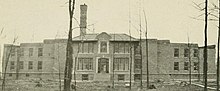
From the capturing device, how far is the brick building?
150 ft

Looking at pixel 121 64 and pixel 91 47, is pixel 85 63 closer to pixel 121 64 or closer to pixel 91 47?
pixel 91 47

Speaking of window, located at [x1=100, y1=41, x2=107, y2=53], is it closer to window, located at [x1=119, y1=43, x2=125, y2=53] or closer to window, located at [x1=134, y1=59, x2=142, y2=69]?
window, located at [x1=119, y1=43, x2=125, y2=53]

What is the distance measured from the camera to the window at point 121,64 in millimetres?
45500

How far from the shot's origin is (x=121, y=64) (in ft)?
150

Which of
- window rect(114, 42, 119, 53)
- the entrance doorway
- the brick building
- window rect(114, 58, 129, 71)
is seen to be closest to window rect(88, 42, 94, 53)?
the brick building

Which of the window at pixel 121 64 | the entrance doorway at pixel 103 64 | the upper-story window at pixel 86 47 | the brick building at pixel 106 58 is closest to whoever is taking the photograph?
the window at pixel 121 64

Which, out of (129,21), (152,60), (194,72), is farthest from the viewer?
(194,72)

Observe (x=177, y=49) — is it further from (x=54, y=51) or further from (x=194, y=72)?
(x=54, y=51)

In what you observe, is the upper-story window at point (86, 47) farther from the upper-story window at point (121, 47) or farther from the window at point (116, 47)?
the upper-story window at point (121, 47)

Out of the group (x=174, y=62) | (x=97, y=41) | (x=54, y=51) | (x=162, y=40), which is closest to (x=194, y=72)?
(x=174, y=62)

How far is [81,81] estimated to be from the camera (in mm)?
45562

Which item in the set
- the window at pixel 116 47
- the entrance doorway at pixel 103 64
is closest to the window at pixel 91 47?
the entrance doorway at pixel 103 64

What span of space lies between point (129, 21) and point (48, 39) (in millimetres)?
17537

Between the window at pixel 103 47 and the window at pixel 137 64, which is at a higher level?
the window at pixel 103 47
